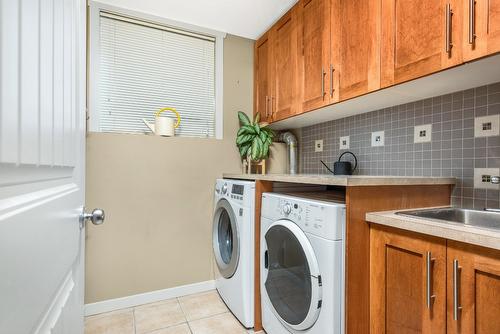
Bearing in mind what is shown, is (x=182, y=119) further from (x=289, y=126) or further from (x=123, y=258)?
(x=123, y=258)

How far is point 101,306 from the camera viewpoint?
1.97m

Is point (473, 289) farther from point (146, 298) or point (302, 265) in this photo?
point (146, 298)

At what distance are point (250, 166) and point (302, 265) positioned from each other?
122 centimetres

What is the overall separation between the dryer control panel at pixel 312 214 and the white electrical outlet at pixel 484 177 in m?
0.79

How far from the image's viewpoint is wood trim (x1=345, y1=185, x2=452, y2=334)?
111cm

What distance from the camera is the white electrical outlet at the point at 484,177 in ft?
4.13

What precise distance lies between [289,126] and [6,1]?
2355mm

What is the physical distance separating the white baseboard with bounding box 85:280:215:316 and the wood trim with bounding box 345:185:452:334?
4.97 ft

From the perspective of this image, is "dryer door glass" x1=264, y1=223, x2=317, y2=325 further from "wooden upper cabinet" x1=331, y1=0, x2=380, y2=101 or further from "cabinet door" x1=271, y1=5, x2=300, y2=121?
"cabinet door" x1=271, y1=5, x2=300, y2=121

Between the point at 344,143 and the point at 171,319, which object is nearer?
the point at 171,319

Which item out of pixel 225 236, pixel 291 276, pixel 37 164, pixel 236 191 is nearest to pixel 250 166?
pixel 236 191

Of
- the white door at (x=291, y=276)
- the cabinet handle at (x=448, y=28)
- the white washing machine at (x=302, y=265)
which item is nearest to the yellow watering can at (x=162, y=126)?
the white washing machine at (x=302, y=265)

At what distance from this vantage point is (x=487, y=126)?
1.29 m

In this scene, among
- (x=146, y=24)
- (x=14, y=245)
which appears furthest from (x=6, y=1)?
(x=146, y=24)
